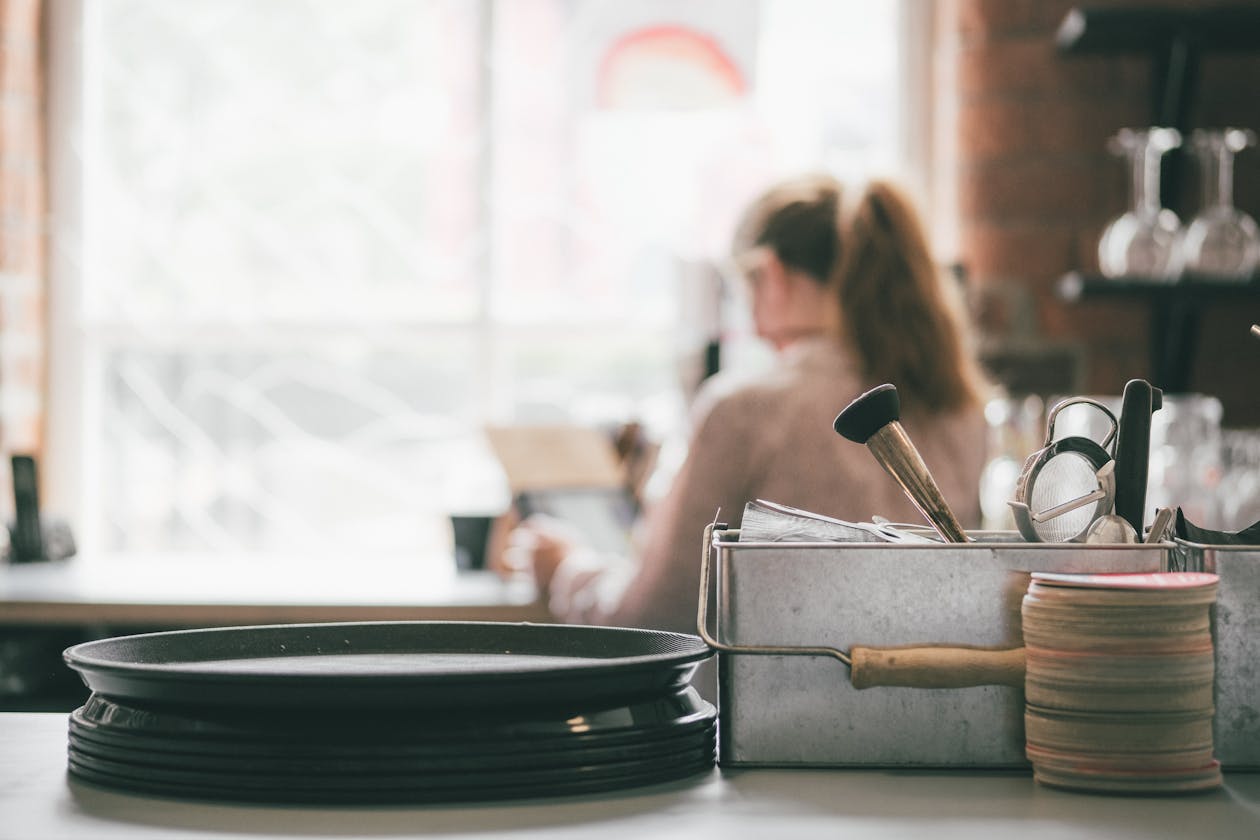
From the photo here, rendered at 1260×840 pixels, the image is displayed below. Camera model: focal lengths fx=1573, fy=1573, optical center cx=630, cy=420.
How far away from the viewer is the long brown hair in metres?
1.93

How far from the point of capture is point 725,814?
665mm

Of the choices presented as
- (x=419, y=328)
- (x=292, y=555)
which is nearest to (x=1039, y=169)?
(x=419, y=328)

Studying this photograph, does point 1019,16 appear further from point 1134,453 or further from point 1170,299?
point 1134,453

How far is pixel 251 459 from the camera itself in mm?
3277

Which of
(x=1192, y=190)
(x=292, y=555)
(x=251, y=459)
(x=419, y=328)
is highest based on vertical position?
(x=1192, y=190)

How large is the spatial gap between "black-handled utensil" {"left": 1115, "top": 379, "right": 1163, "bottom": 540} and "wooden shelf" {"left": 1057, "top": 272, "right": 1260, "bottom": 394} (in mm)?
1971

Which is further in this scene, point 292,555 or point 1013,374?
point 292,555

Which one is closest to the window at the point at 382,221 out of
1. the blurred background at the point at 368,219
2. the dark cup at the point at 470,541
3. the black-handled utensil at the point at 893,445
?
the blurred background at the point at 368,219

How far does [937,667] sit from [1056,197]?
95.3 inches

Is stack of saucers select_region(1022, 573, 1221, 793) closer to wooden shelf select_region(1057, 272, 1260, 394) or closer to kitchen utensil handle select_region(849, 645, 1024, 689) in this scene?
kitchen utensil handle select_region(849, 645, 1024, 689)

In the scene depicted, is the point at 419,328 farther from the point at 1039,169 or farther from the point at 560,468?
the point at 1039,169

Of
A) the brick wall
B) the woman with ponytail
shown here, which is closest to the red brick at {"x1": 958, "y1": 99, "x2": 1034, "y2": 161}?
the brick wall

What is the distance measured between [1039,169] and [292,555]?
1681mm

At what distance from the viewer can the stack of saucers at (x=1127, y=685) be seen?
704mm
